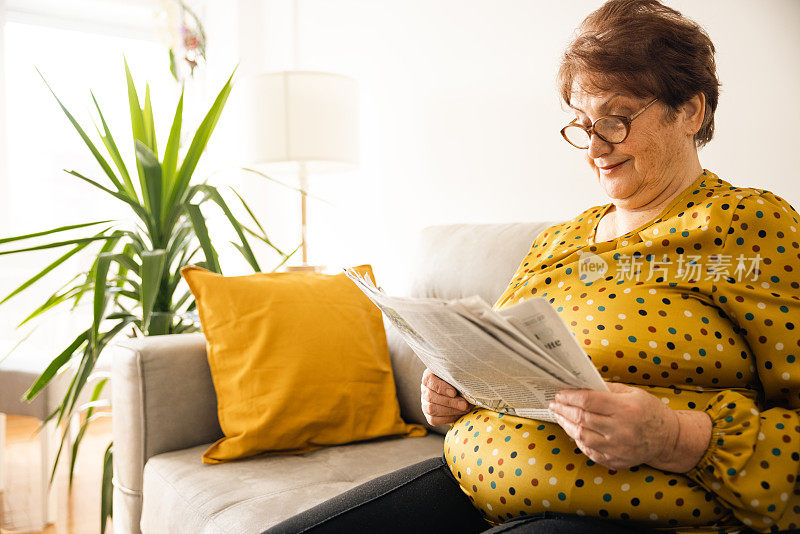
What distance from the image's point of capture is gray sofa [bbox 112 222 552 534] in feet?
4.08

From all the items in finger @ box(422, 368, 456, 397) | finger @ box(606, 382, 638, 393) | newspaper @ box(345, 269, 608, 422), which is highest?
newspaper @ box(345, 269, 608, 422)

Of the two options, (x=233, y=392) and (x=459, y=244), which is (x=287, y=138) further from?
(x=233, y=392)

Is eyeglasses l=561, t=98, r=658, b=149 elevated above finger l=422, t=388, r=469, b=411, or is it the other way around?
eyeglasses l=561, t=98, r=658, b=149

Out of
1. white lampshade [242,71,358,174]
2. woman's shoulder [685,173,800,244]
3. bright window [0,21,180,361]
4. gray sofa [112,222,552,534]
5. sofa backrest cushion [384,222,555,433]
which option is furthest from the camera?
bright window [0,21,180,361]

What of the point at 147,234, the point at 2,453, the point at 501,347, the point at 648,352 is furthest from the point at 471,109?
the point at 2,453

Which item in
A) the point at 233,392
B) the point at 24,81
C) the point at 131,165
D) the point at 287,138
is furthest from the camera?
the point at 131,165

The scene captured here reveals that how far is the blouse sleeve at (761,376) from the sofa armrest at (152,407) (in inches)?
43.5

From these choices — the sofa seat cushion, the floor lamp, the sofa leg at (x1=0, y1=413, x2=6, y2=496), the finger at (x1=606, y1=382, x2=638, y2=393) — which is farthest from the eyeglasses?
the sofa leg at (x1=0, y1=413, x2=6, y2=496)

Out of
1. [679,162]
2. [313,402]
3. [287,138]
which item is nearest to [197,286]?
[313,402]

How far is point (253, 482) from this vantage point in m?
1.27

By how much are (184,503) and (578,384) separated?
2.80ft

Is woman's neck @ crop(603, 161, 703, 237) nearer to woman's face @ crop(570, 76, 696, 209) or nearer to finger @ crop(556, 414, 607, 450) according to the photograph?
woman's face @ crop(570, 76, 696, 209)

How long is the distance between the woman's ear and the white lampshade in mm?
1474

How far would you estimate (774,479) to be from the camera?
73 cm
